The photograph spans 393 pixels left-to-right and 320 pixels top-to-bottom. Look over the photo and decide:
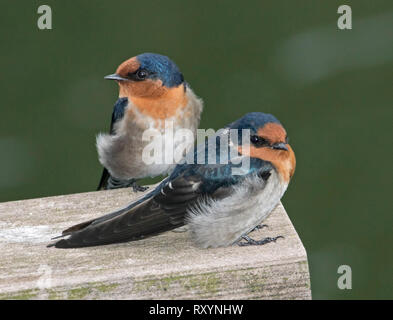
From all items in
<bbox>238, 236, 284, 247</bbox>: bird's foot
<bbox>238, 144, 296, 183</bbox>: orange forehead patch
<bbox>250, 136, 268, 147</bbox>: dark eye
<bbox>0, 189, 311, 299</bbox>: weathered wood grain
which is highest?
<bbox>250, 136, 268, 147</bbox>: dark eye

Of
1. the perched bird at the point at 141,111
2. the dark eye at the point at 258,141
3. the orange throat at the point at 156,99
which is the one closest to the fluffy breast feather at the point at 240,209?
the dark eye at the point at 258,141

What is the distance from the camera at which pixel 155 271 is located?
3.14 meters

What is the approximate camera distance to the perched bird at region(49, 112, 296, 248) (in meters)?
3.44

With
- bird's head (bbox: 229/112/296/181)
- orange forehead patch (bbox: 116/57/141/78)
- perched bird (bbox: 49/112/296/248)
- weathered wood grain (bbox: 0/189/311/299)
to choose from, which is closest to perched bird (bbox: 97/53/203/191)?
orange forehead patch (bbox: 116/57/141/78)

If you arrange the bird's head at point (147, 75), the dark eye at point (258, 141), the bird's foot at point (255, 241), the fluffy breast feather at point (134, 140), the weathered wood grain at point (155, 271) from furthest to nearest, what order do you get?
the fluffy breast feather at point (134, 140), the bird's head at point (147, 75), the dark eye at point (258, 141), the bird's foot at point (255, 241), the weathered wood grain at point (155, 271)

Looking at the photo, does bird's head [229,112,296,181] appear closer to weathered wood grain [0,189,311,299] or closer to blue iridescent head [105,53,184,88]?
weathered wood grain [0,189,311,299]

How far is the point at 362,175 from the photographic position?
23.9 feet

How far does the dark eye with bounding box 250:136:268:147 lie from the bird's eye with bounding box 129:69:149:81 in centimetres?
102

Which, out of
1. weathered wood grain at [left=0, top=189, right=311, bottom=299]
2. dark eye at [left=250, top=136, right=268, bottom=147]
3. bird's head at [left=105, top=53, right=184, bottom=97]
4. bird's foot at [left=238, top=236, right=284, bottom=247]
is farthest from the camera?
bird's head at [left=105, top=53, right=184, bottom=97]

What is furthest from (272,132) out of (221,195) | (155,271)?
(155,271)

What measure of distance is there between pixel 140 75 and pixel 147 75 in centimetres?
3

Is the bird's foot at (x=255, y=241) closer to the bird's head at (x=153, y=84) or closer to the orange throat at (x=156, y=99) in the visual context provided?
the bird's head at (x=153, y=84)

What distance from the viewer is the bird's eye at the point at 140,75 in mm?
4402

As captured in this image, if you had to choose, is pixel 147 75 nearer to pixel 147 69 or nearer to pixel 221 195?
pixel 147 69
